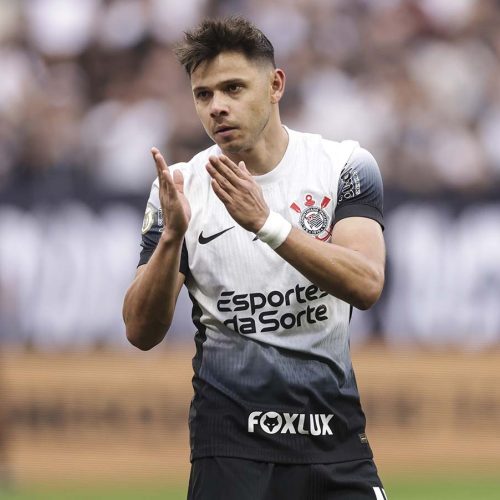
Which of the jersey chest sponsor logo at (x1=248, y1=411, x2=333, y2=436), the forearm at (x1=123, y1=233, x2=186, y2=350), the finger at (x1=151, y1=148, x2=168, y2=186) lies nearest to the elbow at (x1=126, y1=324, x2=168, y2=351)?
the forearm at (x1=123, y1=233, x2=186, y2=350)

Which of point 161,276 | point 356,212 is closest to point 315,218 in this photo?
point 356,212

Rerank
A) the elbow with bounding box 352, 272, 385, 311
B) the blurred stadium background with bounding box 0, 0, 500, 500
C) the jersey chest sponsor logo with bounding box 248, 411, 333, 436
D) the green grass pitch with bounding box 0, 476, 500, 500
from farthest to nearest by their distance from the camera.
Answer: the blurred stadium background with bounding box 0, 0, 500, 500 < the green grass pitch with bounding box 0, 476, 500, 500 < the jersey chest sponsor logo with bounding box 248, 411, 333, 436 < the elbow with bounding box 352, 272, 385, 311

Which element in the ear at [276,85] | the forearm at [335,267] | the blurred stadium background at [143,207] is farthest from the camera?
the blurred stadium background at [143,207]

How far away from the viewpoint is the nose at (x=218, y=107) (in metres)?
5.31

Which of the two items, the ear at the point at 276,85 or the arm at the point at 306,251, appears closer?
the arm at the point at 306,251

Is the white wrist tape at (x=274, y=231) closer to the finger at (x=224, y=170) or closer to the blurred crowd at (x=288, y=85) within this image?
the finger at (x=224, y=170)

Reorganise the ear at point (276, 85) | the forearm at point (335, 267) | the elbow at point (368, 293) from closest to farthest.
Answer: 1. the forearm at point (335, 267)
2. the elbow at point (368, 293)
3. the ear at point (276, 85)

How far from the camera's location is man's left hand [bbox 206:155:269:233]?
4.98 m

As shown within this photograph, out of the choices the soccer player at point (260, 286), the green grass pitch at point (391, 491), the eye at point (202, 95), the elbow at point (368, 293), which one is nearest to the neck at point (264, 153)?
the soccer player at point (260, 286)

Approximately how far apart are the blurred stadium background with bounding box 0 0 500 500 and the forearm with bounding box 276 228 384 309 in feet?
23.7

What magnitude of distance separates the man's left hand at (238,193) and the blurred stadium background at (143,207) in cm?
743

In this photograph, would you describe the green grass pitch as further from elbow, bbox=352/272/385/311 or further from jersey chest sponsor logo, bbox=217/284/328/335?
elbow, bbox=352/272/385/311

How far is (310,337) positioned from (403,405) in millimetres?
8202

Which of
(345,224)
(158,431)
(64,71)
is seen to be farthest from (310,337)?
(64,71)
